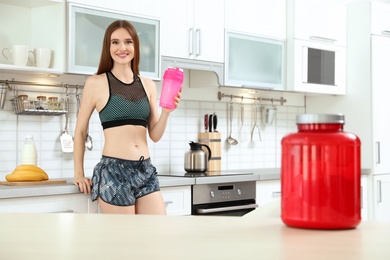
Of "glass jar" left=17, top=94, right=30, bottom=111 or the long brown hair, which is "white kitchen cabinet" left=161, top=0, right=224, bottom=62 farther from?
"glass jar" left=17, top=94, right=30, bottom=111

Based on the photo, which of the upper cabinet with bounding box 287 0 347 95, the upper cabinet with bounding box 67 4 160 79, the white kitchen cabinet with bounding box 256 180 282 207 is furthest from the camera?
the upper cabinet with bounding box 287 0 347 95

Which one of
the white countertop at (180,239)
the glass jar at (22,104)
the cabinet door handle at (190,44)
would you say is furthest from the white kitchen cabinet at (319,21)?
the white countertop at (180,239)

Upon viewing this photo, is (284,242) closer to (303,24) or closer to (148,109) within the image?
(148,109)

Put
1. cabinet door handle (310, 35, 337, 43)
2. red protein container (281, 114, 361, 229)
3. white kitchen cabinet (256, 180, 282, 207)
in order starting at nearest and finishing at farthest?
red protein container (281, 114, 361, 229) < white kitchen cabinet (256, 180, 282, 207) < cabinet door handle (310, 35, 337, 43)

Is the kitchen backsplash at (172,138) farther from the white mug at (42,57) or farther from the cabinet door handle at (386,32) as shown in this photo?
the cabinet door handle at (386,32)

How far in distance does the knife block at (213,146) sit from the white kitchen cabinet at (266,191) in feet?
1.23

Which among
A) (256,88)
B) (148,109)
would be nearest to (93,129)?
(148,109)

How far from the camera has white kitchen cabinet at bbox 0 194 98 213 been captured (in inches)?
122

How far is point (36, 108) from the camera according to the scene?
3734mm

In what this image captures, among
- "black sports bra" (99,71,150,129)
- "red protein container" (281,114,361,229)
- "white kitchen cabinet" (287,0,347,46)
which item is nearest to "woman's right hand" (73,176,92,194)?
"black sports bra" (99,71,150,129)

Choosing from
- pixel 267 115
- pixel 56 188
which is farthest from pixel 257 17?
pixel 56 188

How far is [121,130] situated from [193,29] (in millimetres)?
1314

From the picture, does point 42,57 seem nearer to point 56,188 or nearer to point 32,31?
point 32,31

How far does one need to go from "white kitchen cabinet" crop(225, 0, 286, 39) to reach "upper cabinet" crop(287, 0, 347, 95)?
3.4 inches
